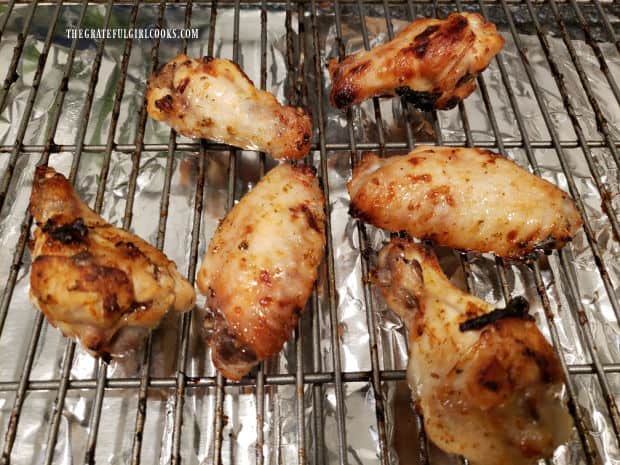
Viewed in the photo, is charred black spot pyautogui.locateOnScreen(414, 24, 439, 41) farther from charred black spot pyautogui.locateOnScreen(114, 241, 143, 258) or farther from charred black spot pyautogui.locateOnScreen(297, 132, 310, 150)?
charred black spot pyautogui.locateOnScreen(114, 241, 143, 258)

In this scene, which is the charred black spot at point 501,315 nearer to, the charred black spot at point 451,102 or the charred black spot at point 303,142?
the charred black spot at point 303,142

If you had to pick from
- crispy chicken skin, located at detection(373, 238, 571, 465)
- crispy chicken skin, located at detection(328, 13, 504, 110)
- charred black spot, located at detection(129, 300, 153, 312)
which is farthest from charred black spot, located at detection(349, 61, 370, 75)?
charred black spot, located at detection(129, 300, 153, 312)

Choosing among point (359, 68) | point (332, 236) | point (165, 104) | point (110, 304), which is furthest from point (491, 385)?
point (165, 104)

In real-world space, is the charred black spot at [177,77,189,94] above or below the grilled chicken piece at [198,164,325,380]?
above

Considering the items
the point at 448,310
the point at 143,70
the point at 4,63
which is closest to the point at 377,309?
the point at 448,310

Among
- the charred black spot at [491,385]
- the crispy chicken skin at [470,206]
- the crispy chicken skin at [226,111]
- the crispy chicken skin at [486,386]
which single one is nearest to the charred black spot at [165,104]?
the crispy chicken skin at [226,111]

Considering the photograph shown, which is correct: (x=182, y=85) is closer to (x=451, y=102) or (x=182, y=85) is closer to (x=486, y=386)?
(x=451, y=102)
